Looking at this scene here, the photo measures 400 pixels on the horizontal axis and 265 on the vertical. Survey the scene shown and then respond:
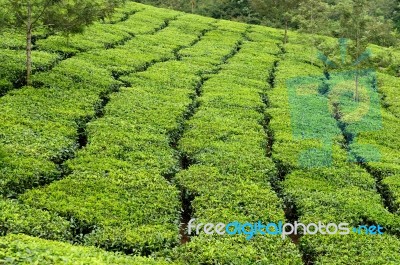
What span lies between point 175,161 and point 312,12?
88.1 feet

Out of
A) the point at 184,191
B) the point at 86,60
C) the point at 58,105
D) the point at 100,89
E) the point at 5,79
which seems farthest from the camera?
the point at 86,60

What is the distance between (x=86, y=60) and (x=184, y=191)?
15370 mm

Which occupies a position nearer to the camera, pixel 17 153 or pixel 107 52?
pixel 17 153

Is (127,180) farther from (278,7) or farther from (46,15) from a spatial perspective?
(278,7)

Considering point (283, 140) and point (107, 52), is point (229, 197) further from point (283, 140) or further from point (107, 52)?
point (107, 52)

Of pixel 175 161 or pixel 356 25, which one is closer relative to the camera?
pixel 175 161

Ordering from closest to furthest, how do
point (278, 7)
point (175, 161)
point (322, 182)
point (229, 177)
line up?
point (229, 177)
point (322, 182)
point (175, 161)
point (278, 7)

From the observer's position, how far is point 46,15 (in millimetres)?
22031

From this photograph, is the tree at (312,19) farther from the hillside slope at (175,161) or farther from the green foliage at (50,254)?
the green foliage at (50,254)

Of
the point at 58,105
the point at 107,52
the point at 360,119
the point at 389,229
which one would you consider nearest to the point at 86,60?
the point at 107,52

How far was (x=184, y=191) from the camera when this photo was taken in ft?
53.2

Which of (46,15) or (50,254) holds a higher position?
(46,15)

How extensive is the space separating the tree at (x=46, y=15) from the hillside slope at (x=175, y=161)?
8.71 feet

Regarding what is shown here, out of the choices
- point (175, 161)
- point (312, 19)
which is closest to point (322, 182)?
point (175, 161)
